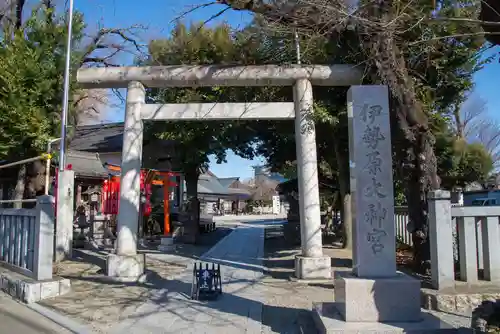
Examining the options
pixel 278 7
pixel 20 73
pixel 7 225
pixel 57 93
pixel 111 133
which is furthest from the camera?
pixel 111 133

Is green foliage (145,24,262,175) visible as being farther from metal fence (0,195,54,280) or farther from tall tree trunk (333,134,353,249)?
metal fence (0,195,54,280)

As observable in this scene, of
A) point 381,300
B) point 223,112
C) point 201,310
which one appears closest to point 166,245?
point 223,112

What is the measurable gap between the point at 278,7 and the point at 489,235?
17.6 ft

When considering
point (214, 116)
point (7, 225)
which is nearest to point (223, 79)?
point (214, 116)

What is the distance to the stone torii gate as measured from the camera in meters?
9.68

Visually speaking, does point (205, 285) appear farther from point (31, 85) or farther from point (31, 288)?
point (31, 85)

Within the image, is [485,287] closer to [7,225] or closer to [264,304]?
[264,304]

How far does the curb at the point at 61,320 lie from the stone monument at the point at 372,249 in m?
3.26

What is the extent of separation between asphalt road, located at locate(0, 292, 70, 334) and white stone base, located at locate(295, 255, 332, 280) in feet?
16.7

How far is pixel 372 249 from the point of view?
5.62 metres

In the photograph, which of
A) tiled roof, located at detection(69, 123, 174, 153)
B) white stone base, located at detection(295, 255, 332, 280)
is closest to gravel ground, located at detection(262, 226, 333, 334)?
white stone base, located at detection(295, 255, 332, 280)

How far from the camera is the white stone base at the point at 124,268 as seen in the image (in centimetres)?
938

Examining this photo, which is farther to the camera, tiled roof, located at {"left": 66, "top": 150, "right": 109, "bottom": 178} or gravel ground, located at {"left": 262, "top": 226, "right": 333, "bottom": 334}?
tiled roof, located at {"left": 66, "top": 150, "right": 109, "bottom": 178}

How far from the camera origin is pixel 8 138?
40.6 ft
